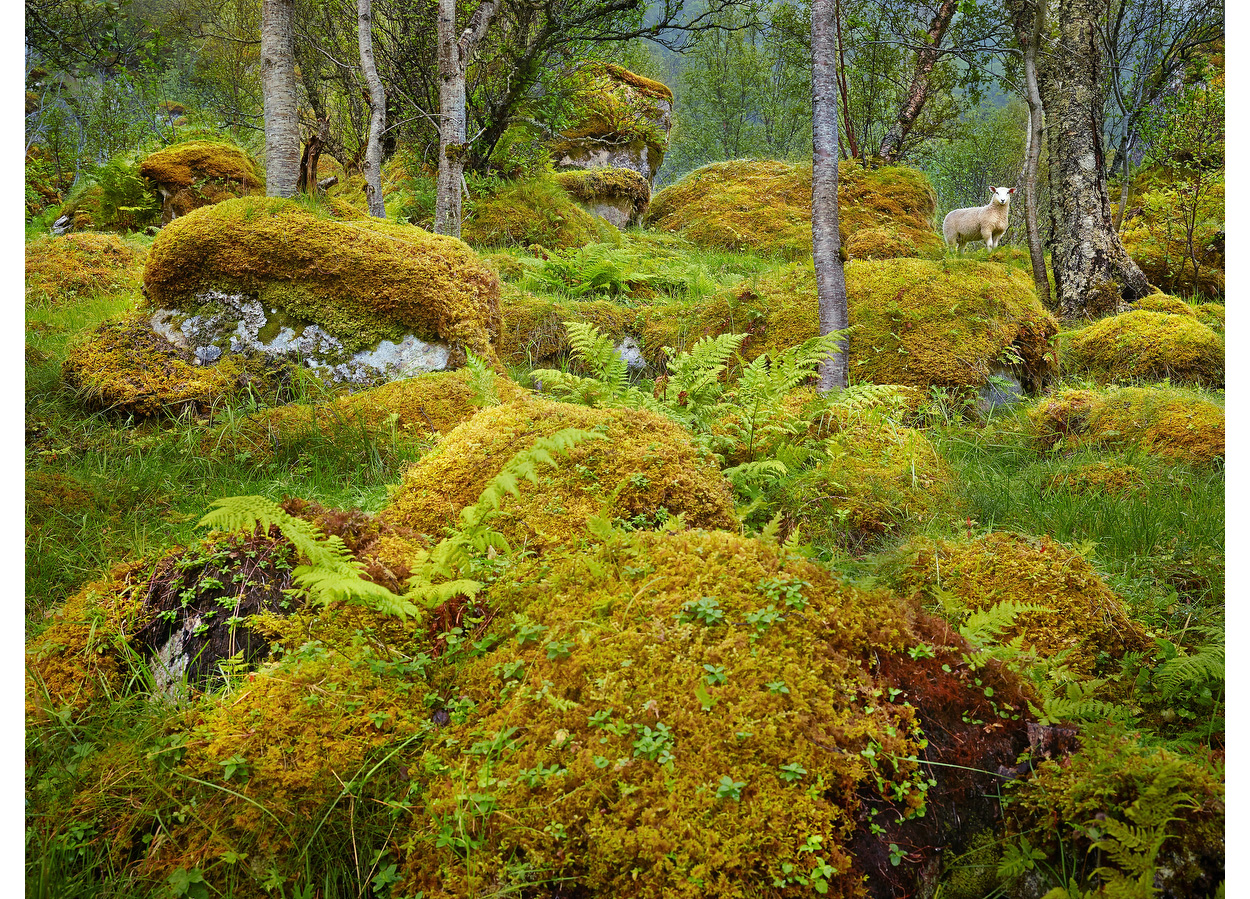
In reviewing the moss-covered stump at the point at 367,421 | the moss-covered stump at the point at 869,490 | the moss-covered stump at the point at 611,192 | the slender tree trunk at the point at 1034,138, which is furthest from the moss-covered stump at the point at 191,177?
the slender tree trunk at the point at 1034,138

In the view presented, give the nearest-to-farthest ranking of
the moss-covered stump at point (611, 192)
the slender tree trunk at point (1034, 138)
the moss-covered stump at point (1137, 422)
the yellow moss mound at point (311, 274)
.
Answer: the moss-covered stump at point (1137, 422) → the yellow moss mound at point (311, 274) → the slender tree trunk at point (1034, 138) → the moss-covered stump at point (611, 192)

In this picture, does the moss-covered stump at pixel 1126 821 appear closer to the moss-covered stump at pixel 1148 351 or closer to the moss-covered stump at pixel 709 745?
the moss-covered stump at pixel 709 745

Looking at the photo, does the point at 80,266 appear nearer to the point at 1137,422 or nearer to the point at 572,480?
the point at 572,480

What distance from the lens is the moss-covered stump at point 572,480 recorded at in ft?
9.46

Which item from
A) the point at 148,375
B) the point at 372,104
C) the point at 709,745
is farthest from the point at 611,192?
the point at 709,745

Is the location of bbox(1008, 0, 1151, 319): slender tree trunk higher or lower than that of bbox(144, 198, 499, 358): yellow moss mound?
higher

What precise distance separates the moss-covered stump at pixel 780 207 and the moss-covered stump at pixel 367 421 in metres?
9.11

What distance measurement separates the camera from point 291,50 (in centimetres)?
659

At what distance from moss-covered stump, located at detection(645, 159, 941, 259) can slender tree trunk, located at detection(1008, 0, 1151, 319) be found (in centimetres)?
218

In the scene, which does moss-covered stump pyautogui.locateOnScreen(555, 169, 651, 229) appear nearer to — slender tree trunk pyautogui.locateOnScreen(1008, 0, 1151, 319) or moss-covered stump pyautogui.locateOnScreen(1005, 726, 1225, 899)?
slender tree trunk pyautogui.locateOnScreen(1008, 0, 1151, 319)

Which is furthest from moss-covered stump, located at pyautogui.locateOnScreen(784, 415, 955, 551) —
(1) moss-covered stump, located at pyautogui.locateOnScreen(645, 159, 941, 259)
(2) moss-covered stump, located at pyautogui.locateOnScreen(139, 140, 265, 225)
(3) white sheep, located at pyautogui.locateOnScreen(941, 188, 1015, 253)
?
(2) moss-covered stump, located at pyautogui.locateOnScreen(139, 140, 265, 225)

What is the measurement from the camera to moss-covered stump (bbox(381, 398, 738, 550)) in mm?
2883

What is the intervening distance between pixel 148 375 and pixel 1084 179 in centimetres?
1111
